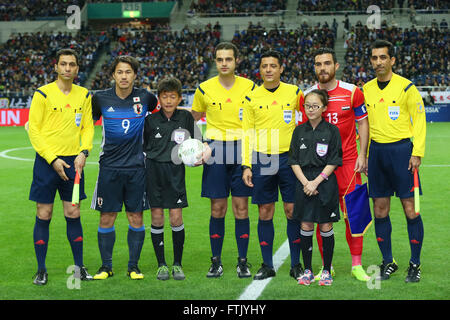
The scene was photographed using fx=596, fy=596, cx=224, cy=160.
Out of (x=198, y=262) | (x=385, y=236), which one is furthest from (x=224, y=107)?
(x=385, y=236)

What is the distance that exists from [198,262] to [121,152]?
1595 millimetres

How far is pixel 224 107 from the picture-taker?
20.3 feet

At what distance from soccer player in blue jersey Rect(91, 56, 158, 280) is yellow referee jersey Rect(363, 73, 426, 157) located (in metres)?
2.36

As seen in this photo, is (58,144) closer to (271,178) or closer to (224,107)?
(224,107)

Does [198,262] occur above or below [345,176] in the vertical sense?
below

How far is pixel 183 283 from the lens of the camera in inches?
228

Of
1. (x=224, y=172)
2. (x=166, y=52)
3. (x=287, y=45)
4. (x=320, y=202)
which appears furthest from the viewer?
(x=166, y=52)

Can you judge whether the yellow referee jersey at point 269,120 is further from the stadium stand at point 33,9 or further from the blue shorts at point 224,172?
the stadium stand at point 33,9

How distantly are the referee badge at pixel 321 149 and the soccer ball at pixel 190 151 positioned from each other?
3.82 feet

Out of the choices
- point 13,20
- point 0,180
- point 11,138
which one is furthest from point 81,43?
point 0,180

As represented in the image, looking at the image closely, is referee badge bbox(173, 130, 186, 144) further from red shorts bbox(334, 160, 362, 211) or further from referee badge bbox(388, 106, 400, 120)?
referee badge bbox(388, 106, 400, 120)

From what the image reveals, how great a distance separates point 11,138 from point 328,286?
755 inches

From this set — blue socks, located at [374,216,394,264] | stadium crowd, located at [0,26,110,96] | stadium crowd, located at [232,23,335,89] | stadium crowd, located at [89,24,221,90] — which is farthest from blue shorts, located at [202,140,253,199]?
stadium crowd, located at [0,26,110,96]

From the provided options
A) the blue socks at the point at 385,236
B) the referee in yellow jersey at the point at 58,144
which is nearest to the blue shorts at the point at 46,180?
the referee in yellow jersey at the point at 58,144
